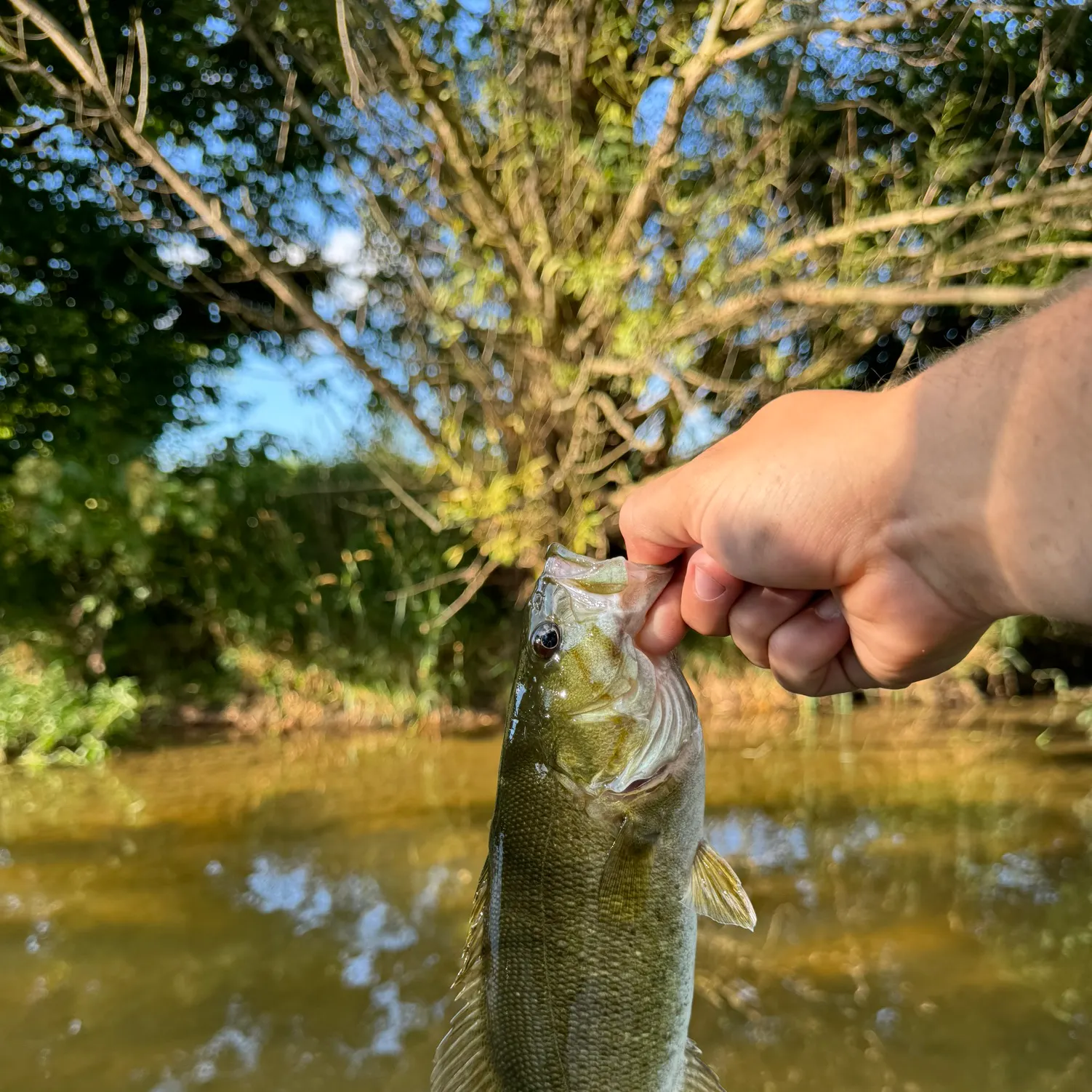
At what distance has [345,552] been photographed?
7047 millimetres

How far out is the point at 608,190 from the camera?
5.20 meters

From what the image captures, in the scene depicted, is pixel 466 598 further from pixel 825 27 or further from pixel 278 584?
pixel 825 27

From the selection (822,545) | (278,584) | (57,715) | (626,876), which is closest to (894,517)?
(822,545)

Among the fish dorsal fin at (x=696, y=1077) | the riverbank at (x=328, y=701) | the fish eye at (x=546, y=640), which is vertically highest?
the fish eye at (x=546, y=640)

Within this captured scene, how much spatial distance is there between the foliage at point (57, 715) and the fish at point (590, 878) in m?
6.63

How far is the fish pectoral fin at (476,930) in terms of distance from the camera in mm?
1404

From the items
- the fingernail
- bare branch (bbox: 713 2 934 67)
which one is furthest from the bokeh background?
the fingernail

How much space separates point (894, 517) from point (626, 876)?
2.68ft

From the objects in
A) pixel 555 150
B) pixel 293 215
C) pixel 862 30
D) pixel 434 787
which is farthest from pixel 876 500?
pixel 293 215

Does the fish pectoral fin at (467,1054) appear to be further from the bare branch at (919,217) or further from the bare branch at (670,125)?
the bare branch at (670,125)

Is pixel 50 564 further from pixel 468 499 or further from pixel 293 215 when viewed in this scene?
pixel 468 499

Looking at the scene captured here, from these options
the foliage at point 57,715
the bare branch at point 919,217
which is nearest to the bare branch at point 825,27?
the bare branch at point 919,217

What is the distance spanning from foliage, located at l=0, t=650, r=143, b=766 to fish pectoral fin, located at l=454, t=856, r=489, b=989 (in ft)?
21.5

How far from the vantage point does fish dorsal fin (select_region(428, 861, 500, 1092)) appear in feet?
4.40
